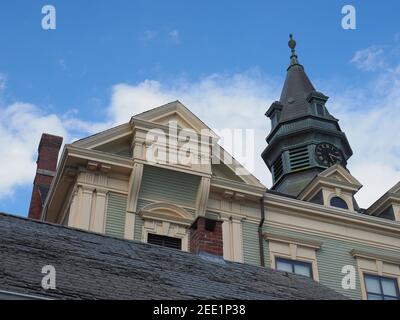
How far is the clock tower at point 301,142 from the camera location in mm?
27844

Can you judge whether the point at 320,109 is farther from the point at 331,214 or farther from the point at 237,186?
the point at 237,186

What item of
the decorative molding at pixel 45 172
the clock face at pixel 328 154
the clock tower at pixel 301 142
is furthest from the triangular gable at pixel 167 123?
the clock face at pixel 328 154

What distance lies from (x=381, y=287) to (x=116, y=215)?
→ 8.28 meters

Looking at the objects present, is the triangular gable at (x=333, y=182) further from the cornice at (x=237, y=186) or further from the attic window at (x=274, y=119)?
the attic window at (x=274, y=119)

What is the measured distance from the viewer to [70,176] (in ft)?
61.2

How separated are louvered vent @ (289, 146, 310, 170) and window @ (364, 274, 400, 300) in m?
7.94

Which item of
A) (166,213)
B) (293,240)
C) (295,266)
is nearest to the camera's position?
(166,213)

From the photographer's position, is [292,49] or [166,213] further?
[292,49]

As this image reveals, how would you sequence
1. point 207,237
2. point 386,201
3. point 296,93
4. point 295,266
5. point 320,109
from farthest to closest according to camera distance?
point 296,93 < point 320,109 < point 386,201 < point 295,266 < point 207,237

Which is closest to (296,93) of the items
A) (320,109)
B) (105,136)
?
(320,109)

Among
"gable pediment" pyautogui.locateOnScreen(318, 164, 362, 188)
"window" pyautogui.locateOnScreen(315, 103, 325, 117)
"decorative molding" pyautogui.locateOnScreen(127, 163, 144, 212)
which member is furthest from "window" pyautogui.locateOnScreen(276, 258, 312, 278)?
"window" pyautogui.locateOnScreen(315, 103, 325, 117)

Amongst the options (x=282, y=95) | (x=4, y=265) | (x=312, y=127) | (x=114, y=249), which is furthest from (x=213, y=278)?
(x=282, y=95)

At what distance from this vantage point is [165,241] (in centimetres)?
1852
